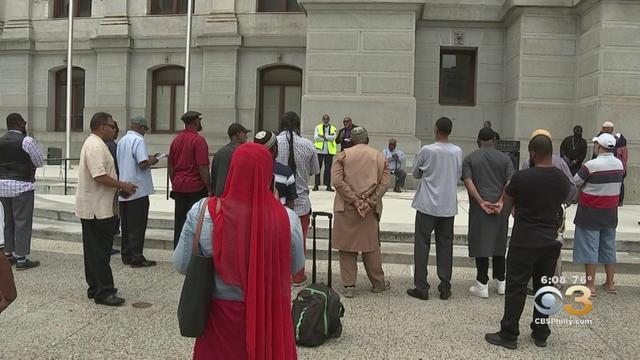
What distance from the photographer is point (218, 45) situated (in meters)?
19.7

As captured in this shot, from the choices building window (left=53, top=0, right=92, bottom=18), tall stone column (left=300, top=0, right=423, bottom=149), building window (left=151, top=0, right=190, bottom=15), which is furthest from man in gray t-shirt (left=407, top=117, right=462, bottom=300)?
building window (left=53, top=0, right=92, bottom=18)

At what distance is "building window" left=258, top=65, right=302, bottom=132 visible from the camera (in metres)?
20.1

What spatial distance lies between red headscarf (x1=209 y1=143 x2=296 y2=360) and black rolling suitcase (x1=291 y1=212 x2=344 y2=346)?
189 centimetres

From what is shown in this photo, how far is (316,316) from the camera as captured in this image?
4.69m

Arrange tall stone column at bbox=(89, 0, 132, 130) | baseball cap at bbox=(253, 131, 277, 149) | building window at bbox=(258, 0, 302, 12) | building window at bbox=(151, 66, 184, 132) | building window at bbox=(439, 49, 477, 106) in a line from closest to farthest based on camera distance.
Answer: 1. baseball cap at bbox=(253, 131, 277, 149)
2. building window at bbox=(439, 49, 477, 106)
3. building window at bbox=(258, 0, 302, 12)
4. tall stone column at bbox=(89, 0, 132, 130)
5. building window at bbox=(151, 66, 184, 132)

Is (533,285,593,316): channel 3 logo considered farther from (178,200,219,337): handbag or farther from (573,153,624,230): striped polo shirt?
(178,200,219,337): handbag

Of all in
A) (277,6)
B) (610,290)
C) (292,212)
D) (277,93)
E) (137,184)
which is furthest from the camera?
(277,93)

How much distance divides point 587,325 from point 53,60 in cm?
2212

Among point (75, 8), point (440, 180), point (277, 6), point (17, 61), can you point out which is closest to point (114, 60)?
point (75, 8)

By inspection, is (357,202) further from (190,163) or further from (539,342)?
(190,163)

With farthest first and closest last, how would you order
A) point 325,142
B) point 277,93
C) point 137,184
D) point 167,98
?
point 167,98 < point 277,93 < point 325,142 < point 137,184

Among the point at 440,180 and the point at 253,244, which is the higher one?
the point at 440,180

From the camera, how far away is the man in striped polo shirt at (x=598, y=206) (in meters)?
6.21

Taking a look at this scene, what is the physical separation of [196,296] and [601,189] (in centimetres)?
520
